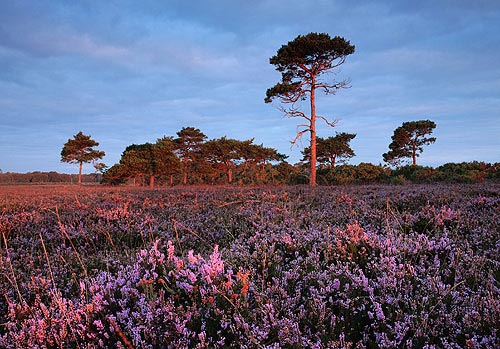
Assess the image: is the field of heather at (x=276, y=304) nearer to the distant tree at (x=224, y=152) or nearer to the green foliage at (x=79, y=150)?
the distant tree at (x=224, y=152)

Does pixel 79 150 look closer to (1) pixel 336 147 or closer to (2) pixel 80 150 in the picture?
(2) pixel 80 150

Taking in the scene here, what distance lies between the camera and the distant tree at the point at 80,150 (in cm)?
5784

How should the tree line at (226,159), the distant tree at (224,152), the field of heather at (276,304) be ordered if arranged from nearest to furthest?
1. the field of heather at (276,304)
2. the tree line at (226,159)
3. the distant tree at (224,152)

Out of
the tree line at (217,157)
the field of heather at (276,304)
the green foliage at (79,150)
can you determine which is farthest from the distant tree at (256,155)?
the field of heather at (276,304)

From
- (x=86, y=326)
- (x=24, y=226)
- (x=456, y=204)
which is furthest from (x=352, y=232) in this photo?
(x=24, y=226)

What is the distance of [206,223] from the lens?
18.1 feet

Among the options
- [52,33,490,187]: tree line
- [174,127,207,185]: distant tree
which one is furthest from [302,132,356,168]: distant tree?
[174,127,207,185]: distant tree

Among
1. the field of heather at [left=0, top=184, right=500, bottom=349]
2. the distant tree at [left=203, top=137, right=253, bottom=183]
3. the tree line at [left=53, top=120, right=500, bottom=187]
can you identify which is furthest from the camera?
the distant tree at [left=203, top=137, right=253, bottom=183]

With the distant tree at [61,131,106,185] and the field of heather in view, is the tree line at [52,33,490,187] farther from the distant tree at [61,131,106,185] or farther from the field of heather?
the field of heather

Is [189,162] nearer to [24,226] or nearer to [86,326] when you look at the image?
[24,226]

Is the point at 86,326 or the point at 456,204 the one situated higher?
the point at 456,204

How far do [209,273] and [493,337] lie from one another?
178cm

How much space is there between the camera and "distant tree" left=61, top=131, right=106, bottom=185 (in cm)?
5784

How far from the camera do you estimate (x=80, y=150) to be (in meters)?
59.5
